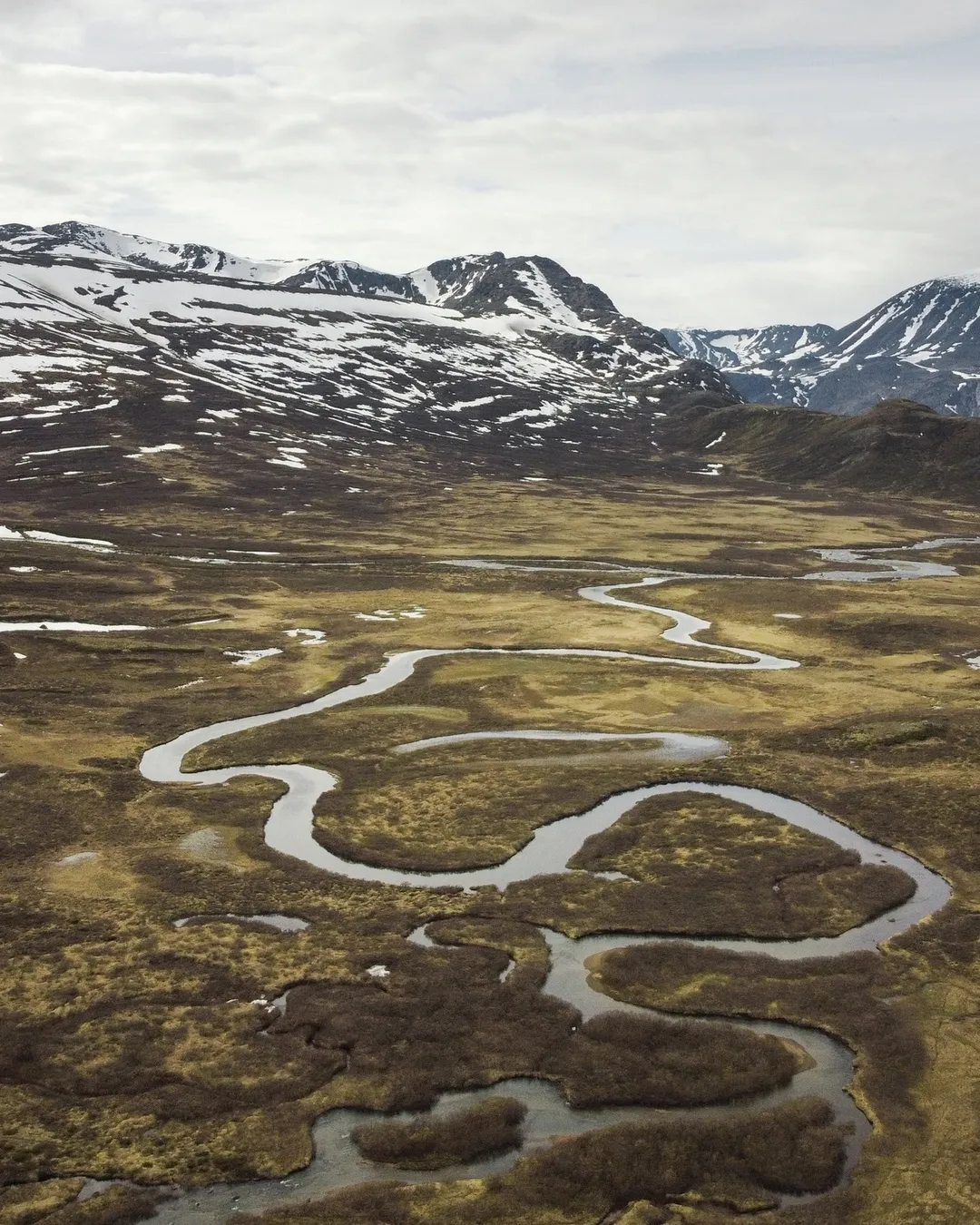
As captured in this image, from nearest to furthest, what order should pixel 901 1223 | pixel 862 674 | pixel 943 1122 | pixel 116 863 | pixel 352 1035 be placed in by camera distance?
pixel 901 1223 → pixel 943 1122 → pixel 352 1035 → pixel 116 863 → pixel 862 674

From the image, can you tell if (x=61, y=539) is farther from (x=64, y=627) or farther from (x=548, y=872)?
(x=548, y=872)

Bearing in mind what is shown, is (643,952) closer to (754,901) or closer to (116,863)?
(754,901)

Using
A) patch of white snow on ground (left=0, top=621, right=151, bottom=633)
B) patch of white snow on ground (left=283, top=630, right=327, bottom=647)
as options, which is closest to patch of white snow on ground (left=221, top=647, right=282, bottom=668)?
patch of white snow on ground (left=283, top=630, right=327, bottom=647)

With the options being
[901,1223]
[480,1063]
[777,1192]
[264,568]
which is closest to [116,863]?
[480,1063]

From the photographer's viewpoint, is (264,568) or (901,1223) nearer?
(901,1223)

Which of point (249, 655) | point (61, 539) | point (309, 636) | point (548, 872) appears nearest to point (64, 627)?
point (249, 655)

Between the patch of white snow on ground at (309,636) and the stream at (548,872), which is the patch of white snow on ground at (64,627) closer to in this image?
the patch of white snow on ground at (309,636)

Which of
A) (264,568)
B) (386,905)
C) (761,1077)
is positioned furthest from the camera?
(264,568)
